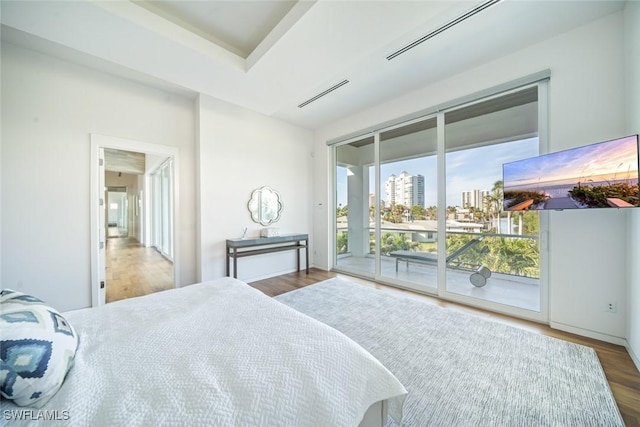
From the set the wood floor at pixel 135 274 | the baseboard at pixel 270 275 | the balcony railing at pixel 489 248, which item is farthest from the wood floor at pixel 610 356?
the wood floor at pixel 135 274

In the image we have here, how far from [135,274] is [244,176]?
2.91 meters

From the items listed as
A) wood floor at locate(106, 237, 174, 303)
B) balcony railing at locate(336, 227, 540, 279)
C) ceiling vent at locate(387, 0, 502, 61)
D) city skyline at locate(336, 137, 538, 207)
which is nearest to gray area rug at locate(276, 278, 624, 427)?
balcony railing at locate(336, 227, 540, 279)

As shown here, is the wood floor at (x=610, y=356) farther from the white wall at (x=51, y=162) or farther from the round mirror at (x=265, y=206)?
the white wall at (x=51, y=162)

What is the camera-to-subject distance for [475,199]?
3.19 metres

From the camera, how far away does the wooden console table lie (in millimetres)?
3746

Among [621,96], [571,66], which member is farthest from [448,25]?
[621,96]

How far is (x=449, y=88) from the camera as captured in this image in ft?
10.6

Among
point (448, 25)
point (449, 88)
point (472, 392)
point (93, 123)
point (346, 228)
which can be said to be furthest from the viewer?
point (346, 228)

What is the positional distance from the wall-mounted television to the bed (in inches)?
94.7

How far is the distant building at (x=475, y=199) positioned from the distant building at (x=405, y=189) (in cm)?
59

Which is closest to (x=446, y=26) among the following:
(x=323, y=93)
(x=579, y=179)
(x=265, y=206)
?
(x=323, y=93)

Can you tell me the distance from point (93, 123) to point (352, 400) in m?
4.10

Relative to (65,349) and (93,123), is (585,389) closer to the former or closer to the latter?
(65,349)

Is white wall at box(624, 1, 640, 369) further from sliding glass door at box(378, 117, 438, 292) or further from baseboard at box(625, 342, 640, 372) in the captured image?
sliding glass door at box(378, 117, 438, 292)
